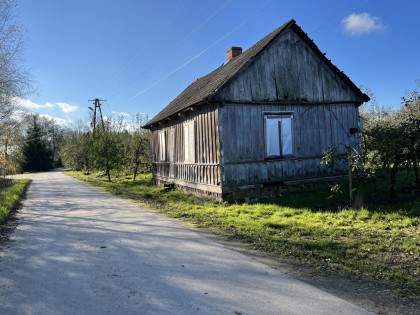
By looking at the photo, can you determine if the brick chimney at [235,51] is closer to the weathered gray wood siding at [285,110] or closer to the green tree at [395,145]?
the weathered gray wood siding at [285,110]

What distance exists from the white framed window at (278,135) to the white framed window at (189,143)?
3448 mm

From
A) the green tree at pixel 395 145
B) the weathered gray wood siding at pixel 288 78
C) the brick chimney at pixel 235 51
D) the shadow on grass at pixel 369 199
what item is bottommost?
the shadow on grass at pixel 369 199

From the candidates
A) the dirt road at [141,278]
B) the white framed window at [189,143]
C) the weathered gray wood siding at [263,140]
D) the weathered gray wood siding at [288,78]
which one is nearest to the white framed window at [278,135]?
the weathered gray wood siding at [263,140]

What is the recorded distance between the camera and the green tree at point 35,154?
59812 millimetres

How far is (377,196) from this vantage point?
1039cm

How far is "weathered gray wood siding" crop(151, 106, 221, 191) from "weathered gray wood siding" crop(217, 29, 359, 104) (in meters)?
1.40

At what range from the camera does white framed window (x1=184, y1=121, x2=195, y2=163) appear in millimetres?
13916

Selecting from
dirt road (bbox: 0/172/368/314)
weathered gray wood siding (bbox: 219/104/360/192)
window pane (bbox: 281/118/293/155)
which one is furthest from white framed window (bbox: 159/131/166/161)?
dirt road (bbox: 0/172/368/314)

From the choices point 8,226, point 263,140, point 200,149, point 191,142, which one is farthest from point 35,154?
point 263,140

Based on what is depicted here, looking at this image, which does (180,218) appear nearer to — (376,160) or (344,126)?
(376,160)

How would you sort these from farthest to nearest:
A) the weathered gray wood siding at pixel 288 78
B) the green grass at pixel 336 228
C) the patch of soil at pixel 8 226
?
the weathered gray wood siding at pixel 288 78
the patch of soil at pixel 8 226
the green grass at pixel 336 228

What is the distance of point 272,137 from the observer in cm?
1243

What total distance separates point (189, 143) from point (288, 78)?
525 cm

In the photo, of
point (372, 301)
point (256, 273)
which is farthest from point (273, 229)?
point (372, 301)
